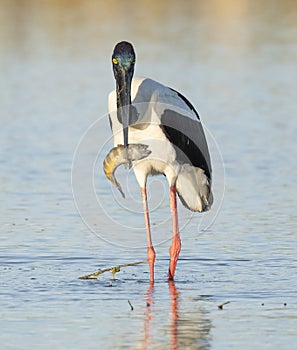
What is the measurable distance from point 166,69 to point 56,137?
5.86 meters

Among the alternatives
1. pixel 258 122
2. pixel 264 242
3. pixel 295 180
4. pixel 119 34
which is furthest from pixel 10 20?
pixel 264 242

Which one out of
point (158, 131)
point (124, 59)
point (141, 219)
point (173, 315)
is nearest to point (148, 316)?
point (173, 315)

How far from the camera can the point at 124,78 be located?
8211 mm

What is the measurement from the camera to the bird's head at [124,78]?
26.5ft

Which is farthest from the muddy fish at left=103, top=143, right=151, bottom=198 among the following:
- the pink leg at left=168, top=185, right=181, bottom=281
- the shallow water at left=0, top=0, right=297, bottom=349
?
the shallow water at left=0, top=0, right=297, bottom=349

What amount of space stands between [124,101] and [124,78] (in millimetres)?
181

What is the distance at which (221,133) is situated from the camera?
13.9 m

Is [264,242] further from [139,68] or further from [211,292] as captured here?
[139,68]

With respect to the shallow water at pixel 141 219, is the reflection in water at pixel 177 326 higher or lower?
lower

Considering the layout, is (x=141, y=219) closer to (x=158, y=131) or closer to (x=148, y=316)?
(x=158, y=131)

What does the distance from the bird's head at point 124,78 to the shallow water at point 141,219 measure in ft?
2.56

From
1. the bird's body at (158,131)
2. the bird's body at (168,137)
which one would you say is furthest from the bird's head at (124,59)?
the bird's body at (168,137)

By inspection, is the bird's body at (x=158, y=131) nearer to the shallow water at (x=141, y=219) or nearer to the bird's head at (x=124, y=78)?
the bird's head at (x=124, y=78)

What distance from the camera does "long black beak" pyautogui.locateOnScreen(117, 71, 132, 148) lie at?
806 centimetres
